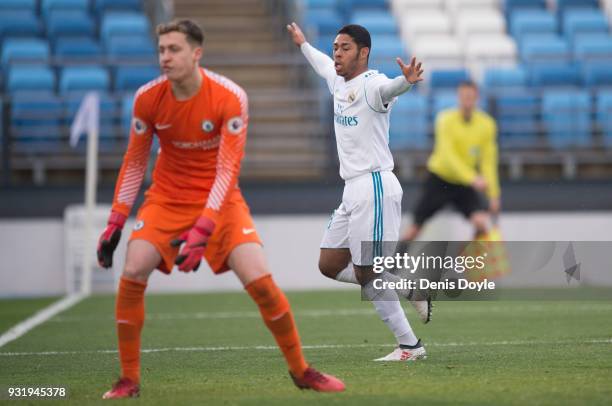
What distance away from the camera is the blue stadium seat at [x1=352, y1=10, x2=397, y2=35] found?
68.5 ft

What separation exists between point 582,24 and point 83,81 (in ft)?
28.5

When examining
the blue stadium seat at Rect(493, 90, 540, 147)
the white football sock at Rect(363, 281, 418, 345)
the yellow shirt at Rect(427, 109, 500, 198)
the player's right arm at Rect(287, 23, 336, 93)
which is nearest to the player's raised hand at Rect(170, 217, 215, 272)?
the white football sock at Rect(363, 281, 418, 345)

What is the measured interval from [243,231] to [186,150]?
1.88 feet

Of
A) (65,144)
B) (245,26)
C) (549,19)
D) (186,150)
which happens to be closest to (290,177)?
(65,144)

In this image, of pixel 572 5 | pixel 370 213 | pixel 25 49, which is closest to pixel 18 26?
pixel 25 49

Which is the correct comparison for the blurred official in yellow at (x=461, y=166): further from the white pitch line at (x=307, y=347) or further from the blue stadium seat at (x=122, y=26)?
the blue stadium seat at (x=122, y=26)

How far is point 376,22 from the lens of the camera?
69.1 feet

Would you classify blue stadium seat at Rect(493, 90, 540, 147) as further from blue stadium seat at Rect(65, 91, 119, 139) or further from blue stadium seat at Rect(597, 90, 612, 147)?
blue stadium seat at Rect(65, 91, 119, 139)

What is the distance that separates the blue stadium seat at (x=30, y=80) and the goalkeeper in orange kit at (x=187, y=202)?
1140cm

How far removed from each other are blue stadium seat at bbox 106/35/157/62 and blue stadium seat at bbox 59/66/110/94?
0.48m

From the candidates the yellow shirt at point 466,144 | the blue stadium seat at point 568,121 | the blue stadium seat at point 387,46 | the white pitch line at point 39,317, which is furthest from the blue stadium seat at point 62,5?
the yellow shirt at point 466,144

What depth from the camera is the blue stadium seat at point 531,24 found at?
2125 centimetres

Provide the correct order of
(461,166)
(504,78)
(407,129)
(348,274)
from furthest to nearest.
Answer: (504,78) → (407,129) → (461,166) → (348,274)

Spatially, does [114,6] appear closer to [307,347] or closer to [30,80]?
[30,80]
